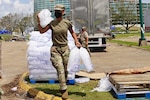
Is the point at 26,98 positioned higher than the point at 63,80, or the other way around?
the point at 63,80

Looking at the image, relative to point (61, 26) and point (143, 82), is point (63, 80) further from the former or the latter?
point (143, 82)

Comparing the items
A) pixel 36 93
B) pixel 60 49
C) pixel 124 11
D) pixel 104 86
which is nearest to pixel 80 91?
pixel 104 86

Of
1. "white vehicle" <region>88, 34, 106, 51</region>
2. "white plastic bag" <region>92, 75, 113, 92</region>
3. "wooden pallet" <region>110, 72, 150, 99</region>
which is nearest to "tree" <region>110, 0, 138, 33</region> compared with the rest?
"white vehicle" <region>88, 34, 106, 51</region>

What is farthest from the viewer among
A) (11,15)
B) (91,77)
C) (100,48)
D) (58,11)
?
(11,15)

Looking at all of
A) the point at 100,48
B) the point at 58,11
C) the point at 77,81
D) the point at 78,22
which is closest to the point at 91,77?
the point at 77,81

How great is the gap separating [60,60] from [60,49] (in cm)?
24

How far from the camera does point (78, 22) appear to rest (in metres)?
19.7

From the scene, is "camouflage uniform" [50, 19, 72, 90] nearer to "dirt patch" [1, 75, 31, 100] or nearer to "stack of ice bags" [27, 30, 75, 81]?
"dirt patch" [1, 75, 31, 100]

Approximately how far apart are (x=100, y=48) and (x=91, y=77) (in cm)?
1204

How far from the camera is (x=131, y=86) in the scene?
7164mm

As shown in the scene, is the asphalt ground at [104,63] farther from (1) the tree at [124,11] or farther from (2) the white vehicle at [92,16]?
(1) the tree at [124,11]

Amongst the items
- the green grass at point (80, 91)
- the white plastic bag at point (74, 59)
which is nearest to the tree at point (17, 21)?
the green grass at point (80, 91)

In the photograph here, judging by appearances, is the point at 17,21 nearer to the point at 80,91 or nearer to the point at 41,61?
the point at 41,61

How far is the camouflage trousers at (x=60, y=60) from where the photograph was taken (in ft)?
22.5
